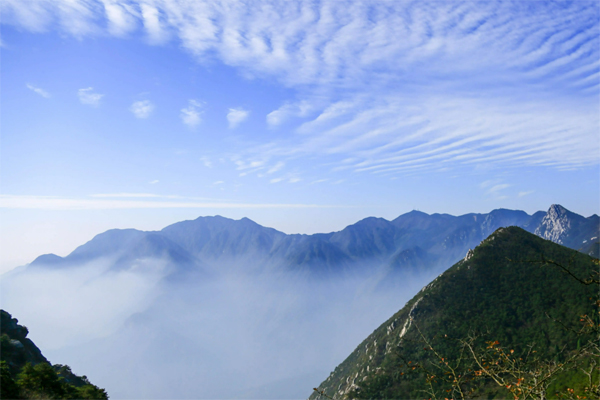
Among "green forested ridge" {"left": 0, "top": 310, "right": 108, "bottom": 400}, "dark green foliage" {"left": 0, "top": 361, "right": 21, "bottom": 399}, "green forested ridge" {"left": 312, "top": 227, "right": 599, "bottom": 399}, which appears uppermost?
"dark green foliage" {"left": 0, "top": 361, "right": 21, "bottom": 399}

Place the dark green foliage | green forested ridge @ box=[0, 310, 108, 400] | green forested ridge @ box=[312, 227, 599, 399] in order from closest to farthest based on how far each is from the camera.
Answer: the dark green foliage, green forested ridge @ box=[0, 310, 108, 400], green forested ridge @ box=[312, 227, 599, 399]

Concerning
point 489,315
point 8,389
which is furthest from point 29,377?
point 489,315

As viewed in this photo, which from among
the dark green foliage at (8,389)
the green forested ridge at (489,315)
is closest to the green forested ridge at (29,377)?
the dark green foliage at (8,389)

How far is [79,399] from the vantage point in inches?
1077

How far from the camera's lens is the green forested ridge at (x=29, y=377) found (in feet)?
76.5

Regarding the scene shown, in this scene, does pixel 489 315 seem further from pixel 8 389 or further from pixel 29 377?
pixel 8 389

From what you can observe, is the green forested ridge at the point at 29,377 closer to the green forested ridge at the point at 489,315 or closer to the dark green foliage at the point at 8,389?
the dark green foliage at the point at 8,389

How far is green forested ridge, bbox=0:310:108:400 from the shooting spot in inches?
918

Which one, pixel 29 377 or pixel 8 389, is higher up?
pixel 8 389

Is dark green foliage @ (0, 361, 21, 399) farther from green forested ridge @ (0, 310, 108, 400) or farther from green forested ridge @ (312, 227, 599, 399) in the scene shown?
green forested ridge @ (312, 227, 599, 399)

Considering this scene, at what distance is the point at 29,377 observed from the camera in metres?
25.5

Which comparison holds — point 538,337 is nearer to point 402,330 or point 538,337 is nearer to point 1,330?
point 402,330

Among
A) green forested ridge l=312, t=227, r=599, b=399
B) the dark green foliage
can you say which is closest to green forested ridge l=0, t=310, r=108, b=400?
the dark green foliage

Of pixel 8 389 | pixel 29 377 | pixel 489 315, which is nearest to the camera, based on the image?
pixel 8 389
